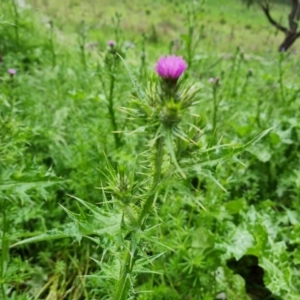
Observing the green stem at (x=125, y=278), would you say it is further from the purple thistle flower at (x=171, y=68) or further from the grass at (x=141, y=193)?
the purple thistle flower at (x=171, y=68)

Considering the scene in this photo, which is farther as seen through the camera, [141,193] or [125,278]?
[141,193]

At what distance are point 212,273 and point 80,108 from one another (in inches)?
67.4

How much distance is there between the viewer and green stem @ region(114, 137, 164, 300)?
1.14 m

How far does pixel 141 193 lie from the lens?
2248 mm

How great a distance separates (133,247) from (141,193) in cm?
108

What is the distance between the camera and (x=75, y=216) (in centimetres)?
117

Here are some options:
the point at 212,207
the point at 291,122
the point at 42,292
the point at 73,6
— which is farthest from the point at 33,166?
the point at 73,6

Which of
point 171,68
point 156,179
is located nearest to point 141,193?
point 156,179

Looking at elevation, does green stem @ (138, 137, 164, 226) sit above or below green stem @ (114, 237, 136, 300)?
above

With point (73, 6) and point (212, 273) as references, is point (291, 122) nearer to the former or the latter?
point (212, 273)

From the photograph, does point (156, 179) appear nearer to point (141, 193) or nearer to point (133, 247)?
point (133, 247)

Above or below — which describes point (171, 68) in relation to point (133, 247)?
above

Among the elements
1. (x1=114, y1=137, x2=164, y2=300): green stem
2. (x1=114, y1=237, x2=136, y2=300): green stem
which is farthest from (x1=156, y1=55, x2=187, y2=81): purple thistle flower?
(x1=114, y1=237, x2=136, y2=300): green stem

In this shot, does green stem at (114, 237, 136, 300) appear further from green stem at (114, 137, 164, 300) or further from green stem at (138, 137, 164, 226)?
green stem at (138, 137, 164, 226)
